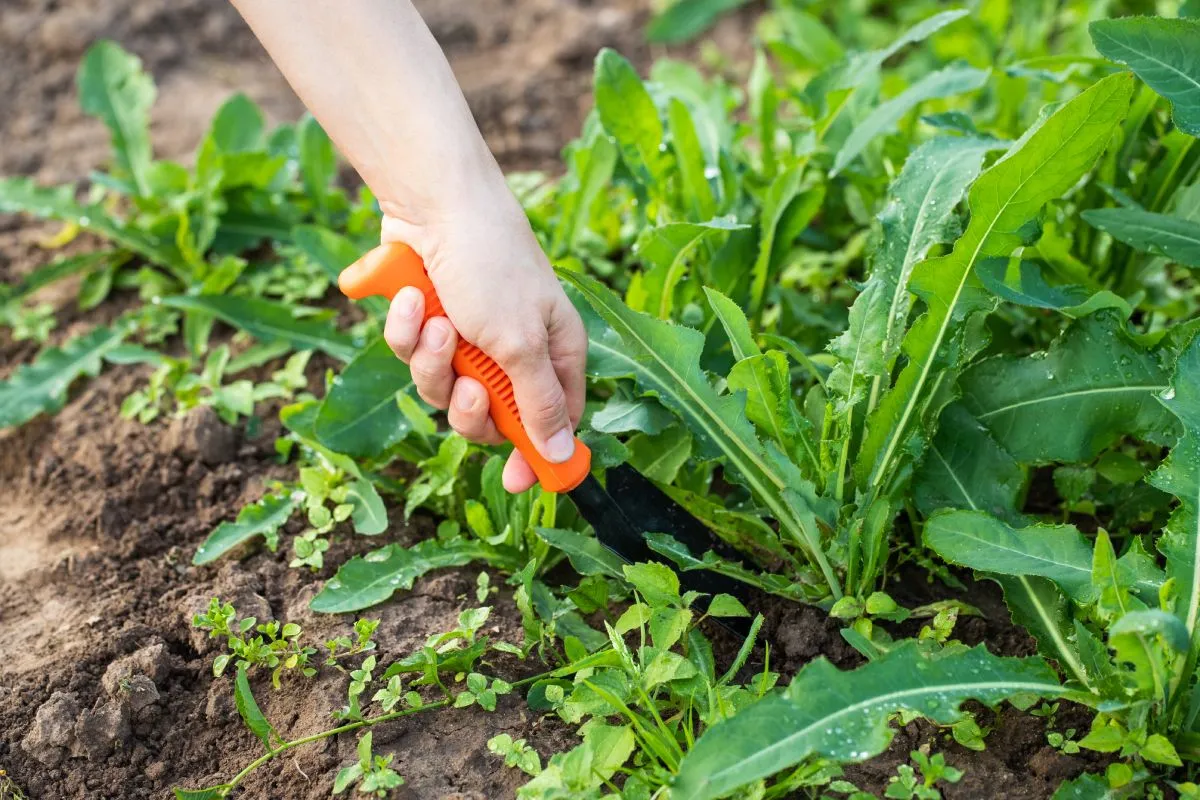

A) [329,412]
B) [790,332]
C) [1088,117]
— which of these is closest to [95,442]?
[329,412]

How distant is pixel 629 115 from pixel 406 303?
3.54 ft

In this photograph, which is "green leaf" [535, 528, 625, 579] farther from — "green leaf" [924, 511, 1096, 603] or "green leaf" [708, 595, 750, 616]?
"green leaf" [924, 511, 1096, 603]

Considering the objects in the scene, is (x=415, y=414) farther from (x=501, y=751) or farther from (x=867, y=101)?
(x=867, y=101)

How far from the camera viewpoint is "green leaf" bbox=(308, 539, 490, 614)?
A: 82.1 inches

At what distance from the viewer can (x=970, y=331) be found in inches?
83.0

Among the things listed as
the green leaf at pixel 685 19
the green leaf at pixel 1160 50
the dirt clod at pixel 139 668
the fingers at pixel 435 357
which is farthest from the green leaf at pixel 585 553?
the green leaf at pixel 685 19

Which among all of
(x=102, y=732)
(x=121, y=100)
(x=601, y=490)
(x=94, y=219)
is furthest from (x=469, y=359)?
(x=121, y=100)

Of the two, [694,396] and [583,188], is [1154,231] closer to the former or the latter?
[694,396]

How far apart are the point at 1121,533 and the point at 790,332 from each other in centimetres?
84

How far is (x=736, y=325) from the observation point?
206cm

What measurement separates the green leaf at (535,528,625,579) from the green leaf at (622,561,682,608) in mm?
A: 137

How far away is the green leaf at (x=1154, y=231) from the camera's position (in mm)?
2203

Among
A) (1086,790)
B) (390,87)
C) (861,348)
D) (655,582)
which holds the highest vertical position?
(390,87)

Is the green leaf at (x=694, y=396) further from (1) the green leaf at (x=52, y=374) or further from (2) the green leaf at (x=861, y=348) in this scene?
(1) the green leaf at (x=52, y=374)
